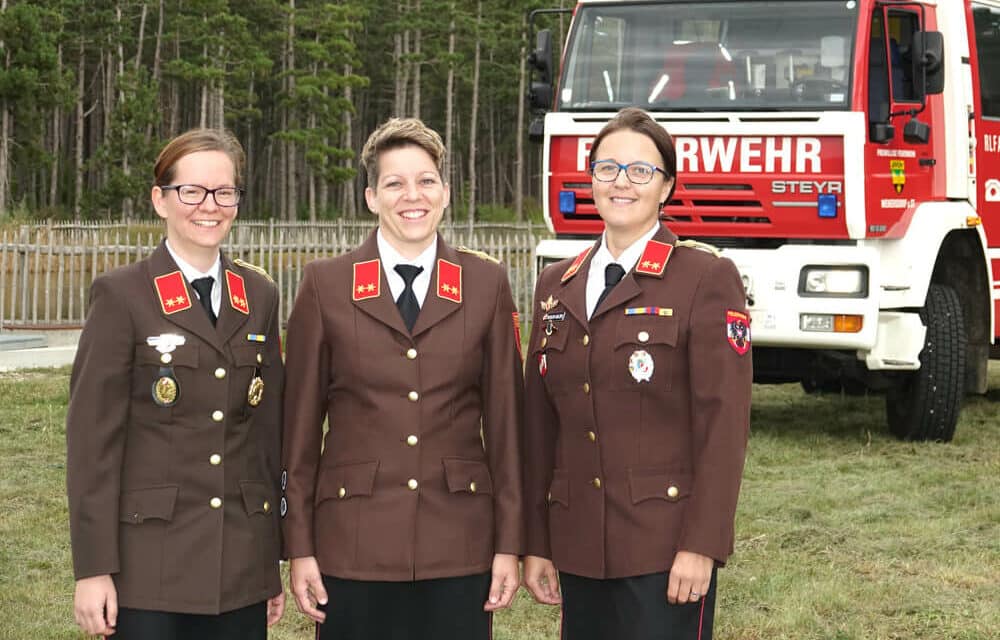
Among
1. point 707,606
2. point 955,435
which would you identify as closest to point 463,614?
point 707,606

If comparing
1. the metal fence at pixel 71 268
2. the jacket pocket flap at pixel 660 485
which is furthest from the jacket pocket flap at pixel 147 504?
the metal fence at pixel 71 268

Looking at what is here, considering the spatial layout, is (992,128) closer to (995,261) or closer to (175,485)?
(995,261)

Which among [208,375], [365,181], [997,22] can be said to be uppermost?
[997,22]

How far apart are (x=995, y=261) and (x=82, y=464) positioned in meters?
8.16

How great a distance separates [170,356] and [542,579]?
3.45 feet

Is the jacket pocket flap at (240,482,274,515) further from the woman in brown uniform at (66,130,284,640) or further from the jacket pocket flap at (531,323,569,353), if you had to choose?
the jacket pocket flap at (531,323,569,353)

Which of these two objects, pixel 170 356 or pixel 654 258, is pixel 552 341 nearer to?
pixel 654 258

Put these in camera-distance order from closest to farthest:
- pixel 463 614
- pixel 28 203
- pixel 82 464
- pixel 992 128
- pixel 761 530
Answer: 1. pixel 82 464
2. pixel 463 614
3. pixel 761 530
4. pixel 992 128
5. pixel 28 203

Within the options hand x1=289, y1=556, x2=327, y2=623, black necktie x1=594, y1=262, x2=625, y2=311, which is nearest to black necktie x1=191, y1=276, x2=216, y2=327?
hand x1=289, y1=556, x2=327, y2=623

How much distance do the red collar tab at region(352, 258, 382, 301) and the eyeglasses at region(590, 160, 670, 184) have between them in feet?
1.90

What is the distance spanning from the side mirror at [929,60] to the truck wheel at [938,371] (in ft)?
5.09

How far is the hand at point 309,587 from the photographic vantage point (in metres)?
3.22

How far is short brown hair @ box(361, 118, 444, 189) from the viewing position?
3.26m

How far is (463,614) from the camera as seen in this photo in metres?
3.24
